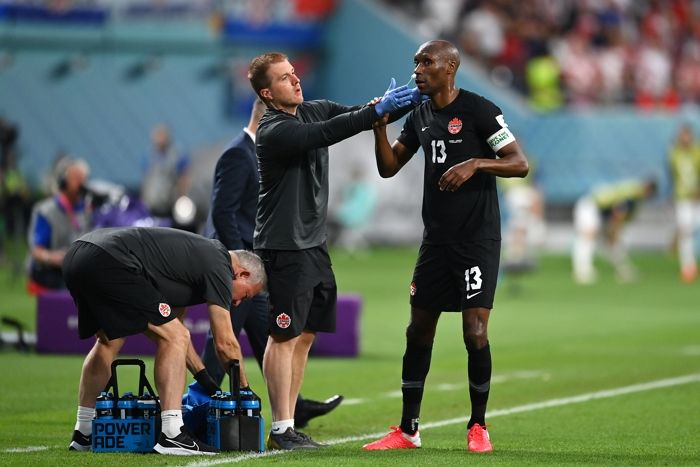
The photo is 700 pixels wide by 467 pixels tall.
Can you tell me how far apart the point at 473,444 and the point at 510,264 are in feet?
52.4

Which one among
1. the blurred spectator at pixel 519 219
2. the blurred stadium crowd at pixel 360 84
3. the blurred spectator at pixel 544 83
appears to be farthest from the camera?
the blurred spectator at pixel 544 83

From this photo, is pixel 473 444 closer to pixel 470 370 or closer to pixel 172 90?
pixel 470 370

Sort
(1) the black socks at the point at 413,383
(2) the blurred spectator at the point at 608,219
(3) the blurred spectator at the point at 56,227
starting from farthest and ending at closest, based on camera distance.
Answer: (2) the blurred spectator at the point at 608,219 < (3) the blurred spectator at the point at 56,227 < (1) the black socks at the point at 413,383

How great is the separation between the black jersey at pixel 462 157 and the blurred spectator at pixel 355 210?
23236 mm

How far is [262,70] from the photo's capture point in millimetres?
9203

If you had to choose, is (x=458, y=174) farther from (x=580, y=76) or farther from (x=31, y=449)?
(x=580, y=76)

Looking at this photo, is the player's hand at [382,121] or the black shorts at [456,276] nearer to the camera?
the player's hand at [382,121]

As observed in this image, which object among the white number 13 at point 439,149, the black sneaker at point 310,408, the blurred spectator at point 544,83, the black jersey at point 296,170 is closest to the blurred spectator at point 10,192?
the blurred spectator at point 544,83

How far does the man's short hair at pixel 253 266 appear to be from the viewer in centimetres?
915

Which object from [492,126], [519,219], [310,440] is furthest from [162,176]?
[492,126]

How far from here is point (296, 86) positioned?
30.3ft

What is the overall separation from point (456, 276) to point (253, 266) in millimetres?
1208

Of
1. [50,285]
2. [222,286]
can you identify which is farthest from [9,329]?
[222,286]

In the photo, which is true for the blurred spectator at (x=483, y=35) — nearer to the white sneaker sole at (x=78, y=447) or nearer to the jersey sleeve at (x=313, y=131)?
the jersey sleeve at (x=313, y=131)
